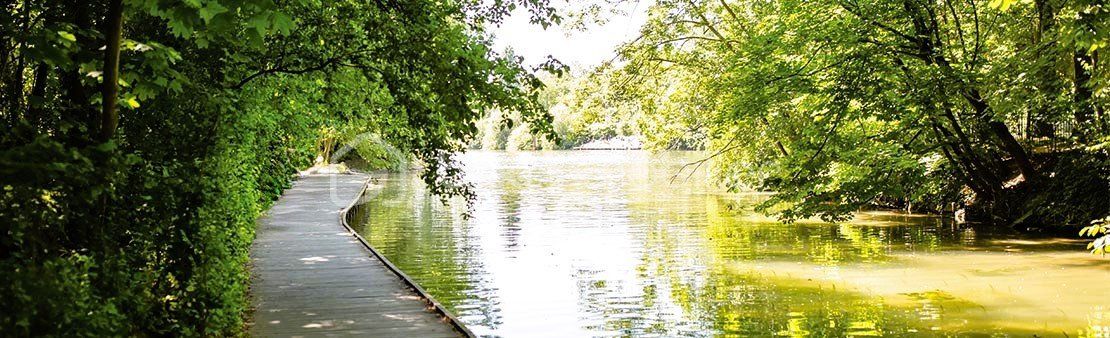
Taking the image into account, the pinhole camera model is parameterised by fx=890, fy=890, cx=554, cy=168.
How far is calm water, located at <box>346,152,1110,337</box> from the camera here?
10711mm

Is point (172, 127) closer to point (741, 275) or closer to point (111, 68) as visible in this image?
point (111, 68)

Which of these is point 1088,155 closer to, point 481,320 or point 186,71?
point 481,320

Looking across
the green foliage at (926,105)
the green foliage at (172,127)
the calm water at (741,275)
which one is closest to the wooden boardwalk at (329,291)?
the green foliage at (172,127)

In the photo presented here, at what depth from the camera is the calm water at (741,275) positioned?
10711mm

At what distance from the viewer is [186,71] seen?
742 centimetres

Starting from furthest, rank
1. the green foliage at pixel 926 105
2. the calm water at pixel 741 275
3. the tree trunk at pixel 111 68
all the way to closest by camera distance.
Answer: the green foliage at pixel 926 105 → the calm water at pixel 741 275 → the tree trunk at pixel 111 68

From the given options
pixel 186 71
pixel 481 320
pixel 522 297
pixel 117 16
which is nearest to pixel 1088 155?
pixel 522 297

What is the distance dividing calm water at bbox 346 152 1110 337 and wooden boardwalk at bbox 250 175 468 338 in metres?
1.05

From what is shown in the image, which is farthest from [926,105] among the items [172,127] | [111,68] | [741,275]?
[111,68]

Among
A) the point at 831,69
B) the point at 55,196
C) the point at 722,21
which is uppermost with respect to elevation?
the point at 722,21

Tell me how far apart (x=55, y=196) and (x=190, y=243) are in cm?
252

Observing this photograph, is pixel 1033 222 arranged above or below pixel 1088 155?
below

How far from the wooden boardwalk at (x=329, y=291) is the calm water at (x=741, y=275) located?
105 centimetres

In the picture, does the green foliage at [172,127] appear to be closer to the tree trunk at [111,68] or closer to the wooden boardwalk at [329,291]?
the tree trunk at [111,68]
